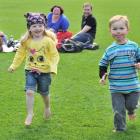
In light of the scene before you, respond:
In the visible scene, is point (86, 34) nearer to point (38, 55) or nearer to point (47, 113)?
point (47, 113)

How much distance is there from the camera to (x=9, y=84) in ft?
35.7

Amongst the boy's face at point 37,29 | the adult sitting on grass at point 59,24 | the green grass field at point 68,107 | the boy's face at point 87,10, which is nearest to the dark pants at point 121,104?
the green grass field at point 68,107

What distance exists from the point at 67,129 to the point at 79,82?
3388 millimetres

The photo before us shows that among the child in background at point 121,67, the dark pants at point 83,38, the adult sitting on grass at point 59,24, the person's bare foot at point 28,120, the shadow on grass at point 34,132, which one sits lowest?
the shadow on grass at point 34,132

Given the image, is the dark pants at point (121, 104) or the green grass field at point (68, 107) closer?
the dark pants at point (121, 104)

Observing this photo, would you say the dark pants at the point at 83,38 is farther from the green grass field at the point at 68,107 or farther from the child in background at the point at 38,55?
the child in background at the point at 38,55

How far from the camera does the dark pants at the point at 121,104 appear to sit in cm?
743

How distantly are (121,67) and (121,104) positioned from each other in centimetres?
50

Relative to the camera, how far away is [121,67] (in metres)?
7.31

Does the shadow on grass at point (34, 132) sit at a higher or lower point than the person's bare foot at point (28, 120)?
lower

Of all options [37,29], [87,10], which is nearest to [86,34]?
[87,10]

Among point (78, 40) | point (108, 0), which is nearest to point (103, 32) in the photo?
point (78, 40)

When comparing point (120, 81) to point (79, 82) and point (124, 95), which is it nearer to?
point (124, 95)

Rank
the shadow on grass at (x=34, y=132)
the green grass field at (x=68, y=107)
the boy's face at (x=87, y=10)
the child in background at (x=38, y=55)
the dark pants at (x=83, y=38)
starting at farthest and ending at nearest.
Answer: the dark pants at (x=83, y=38)
the boy's face at (x=87, y=10)
the child in background at (x=38, y=55)
the green grass field at (x=68, y=107)
the shadow on grass at (x=34, y=132)
